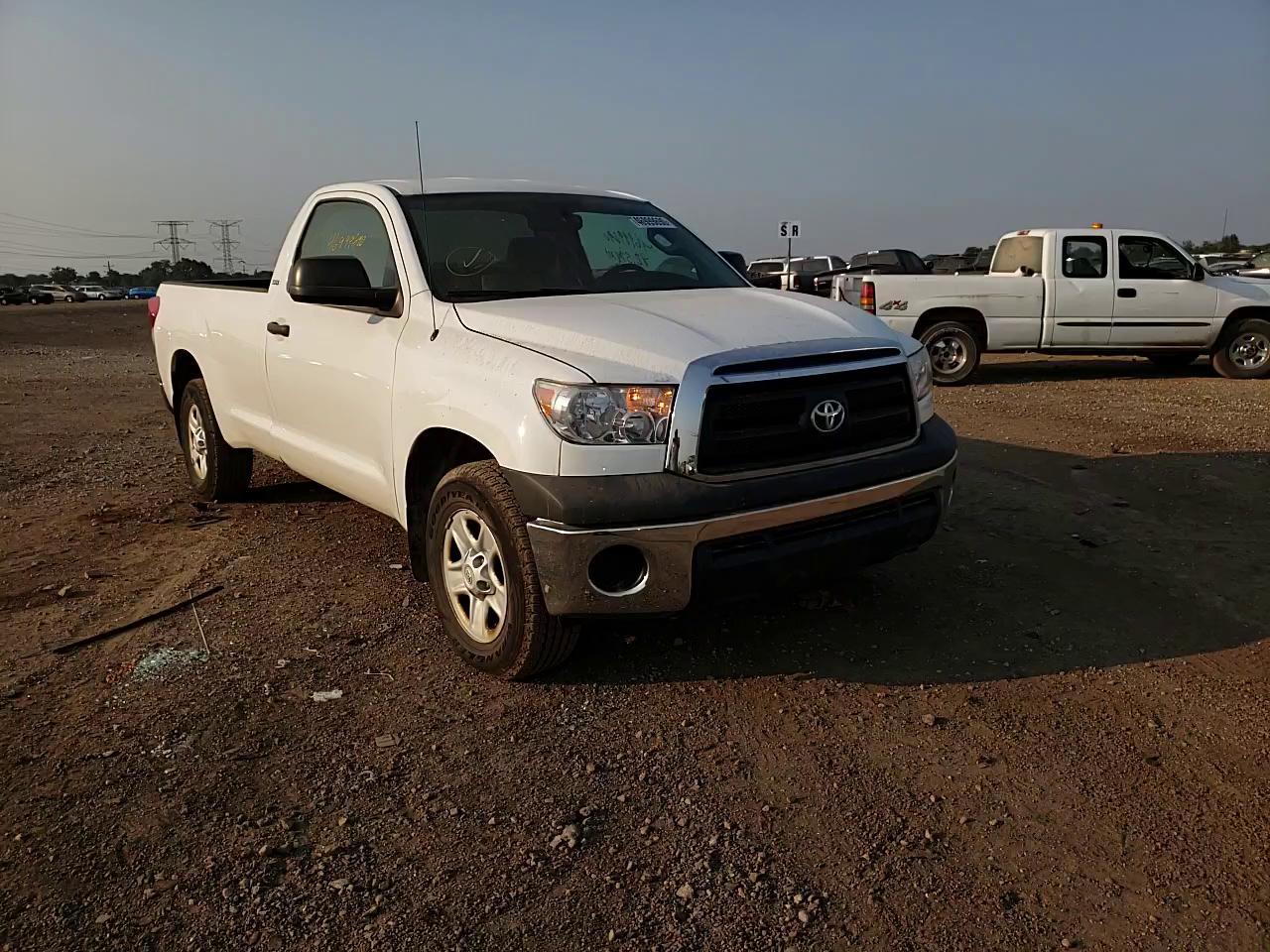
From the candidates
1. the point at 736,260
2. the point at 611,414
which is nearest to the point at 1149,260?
the point at 736,260

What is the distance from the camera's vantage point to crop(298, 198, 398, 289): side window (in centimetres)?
439

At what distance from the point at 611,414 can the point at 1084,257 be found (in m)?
10.6

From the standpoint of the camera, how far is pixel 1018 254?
484 inches

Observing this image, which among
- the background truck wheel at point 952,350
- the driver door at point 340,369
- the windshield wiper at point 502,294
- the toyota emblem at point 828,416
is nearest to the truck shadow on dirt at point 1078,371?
the background truck wheel at point 952,350

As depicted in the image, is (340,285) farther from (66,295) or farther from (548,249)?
(66,295)

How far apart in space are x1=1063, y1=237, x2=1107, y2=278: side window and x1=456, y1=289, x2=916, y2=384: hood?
897 centimetres

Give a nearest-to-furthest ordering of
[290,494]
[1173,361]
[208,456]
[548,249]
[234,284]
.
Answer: [548,249] < [208,456] < [234,284] < [290,494] < [1173,361]

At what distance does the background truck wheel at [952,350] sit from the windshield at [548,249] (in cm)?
766

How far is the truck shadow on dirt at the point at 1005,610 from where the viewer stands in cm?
370

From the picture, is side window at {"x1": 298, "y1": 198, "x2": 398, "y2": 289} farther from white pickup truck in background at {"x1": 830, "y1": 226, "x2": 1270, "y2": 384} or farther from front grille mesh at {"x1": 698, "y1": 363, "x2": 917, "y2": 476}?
white pickup truck in background at {"x1": 830, "y1": 226, "x2": 1270, "y2": 384}

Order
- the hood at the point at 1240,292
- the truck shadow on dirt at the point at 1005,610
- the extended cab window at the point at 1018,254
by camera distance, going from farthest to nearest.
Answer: the extended cab window at the point at 1018,254
the hood at the point at 1240,292
the truck shadow on dirt at the point at 1005,610

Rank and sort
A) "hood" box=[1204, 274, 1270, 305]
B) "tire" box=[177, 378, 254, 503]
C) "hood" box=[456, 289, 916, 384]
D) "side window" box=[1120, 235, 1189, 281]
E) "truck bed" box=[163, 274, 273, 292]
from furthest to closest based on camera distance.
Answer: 1. "side window" box=[1120, 235, 1189, 281]
2. "hood" box=[1204, 274, 1270, 305]
3. "tire" box=[177, 378, 254, 503]
4. "truck bed" box=[163, 274, 273, 292]
5. "hood" box=[456, 289, 916, 384]

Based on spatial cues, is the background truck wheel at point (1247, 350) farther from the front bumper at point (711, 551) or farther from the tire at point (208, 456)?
the tire at point (208, 456)

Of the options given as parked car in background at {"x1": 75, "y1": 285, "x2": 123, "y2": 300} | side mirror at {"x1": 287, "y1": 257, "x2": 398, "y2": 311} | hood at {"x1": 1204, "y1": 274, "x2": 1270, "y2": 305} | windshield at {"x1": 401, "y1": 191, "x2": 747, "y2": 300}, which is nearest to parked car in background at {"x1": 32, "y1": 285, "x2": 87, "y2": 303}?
parked car in background at {"x1": 75, "y1": 285, "x2": 123, "y2": 300}
